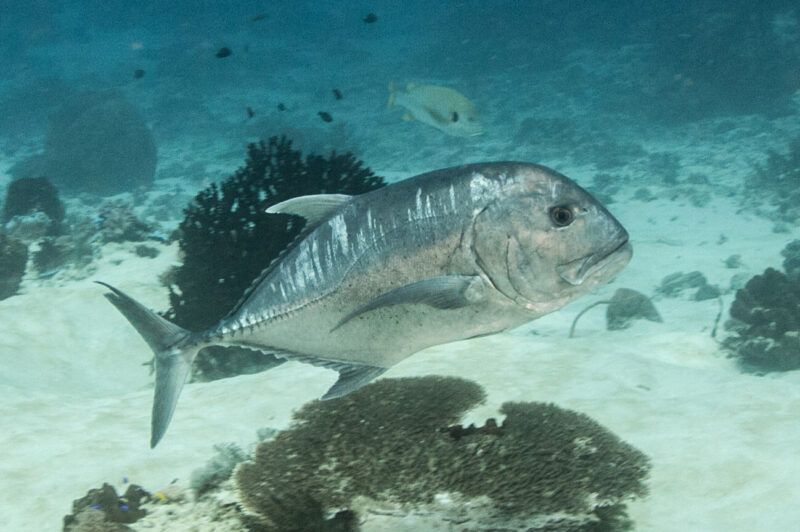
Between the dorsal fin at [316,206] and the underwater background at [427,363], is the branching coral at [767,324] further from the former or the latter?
the dorsal fin at [316,206]

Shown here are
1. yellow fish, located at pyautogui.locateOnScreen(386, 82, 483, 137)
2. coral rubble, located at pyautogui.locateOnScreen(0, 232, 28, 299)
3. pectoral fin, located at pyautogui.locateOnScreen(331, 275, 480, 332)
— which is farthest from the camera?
coral rubble, located at pyautogui.locateOnScreen(0, 232, 28, 299)

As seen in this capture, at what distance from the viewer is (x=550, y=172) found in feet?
6.91

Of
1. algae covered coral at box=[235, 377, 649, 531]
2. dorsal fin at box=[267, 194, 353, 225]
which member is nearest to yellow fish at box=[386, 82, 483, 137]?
algae covered coral at box=[235, 377, 649, 531]

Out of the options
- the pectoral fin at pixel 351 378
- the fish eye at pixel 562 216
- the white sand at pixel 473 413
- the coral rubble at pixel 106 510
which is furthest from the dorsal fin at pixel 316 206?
the white sand at pixel 473 413

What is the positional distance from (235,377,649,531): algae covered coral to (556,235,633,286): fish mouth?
1.31m

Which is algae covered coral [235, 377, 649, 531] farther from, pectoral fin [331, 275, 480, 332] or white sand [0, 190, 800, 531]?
pectoral fin [331, 275, 480, 332]

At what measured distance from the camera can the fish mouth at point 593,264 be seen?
196 cm

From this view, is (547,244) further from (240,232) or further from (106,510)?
(240,232)

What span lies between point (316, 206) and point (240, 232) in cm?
432

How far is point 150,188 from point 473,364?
21.3 metres

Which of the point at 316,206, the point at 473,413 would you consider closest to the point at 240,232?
the point at 473,413

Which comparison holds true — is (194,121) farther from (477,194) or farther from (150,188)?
(477,194)

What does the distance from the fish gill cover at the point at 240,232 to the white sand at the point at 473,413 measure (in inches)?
48.8

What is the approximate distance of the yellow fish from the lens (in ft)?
26.9
